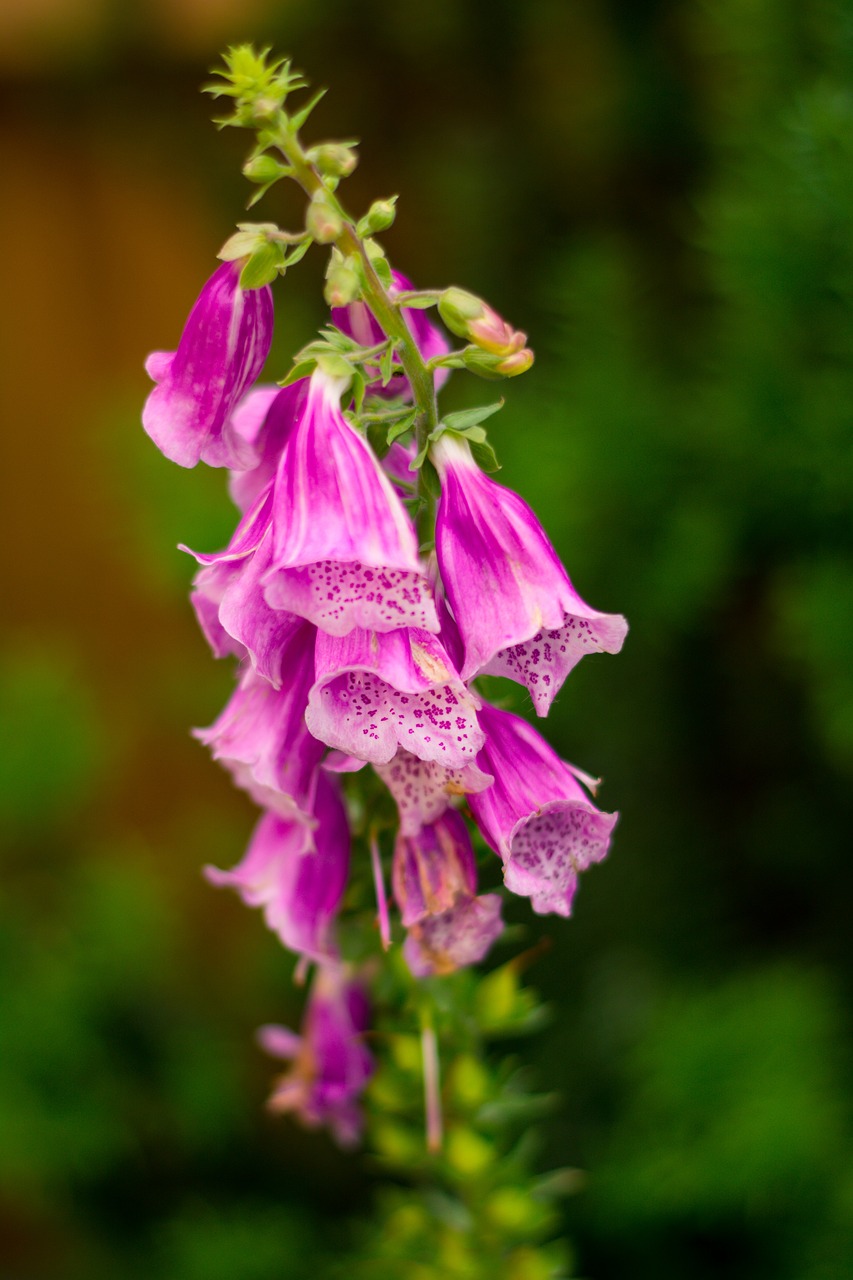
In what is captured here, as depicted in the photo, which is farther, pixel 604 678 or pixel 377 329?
pixel 604 678

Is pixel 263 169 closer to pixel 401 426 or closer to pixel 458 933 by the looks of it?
pixel 401 426

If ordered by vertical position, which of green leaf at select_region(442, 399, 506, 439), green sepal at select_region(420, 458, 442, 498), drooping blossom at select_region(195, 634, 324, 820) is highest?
green leaf at select_region(442, 399, 506, 439)

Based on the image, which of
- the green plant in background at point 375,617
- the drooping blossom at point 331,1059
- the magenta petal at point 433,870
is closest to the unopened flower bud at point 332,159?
the green plant in background at point 375,617

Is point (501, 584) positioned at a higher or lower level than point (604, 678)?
lower

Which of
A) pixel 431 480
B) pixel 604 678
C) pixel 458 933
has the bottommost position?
pixel 458 933

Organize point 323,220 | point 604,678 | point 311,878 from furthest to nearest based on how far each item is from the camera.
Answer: point 604,678, point 311,878, point 323,220

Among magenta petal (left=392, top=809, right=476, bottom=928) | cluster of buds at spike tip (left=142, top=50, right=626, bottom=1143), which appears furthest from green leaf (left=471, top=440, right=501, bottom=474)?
magenta petal (left=392, top=809, right=476, bottom=928)

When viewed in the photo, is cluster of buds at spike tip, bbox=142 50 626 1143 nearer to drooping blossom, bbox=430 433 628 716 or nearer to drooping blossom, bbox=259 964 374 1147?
drooping blossom, bbox=430 433 628 716

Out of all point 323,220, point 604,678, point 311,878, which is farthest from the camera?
point 604,678

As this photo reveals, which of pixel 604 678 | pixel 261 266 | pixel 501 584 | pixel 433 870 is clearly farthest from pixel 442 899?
pixel 604 678
